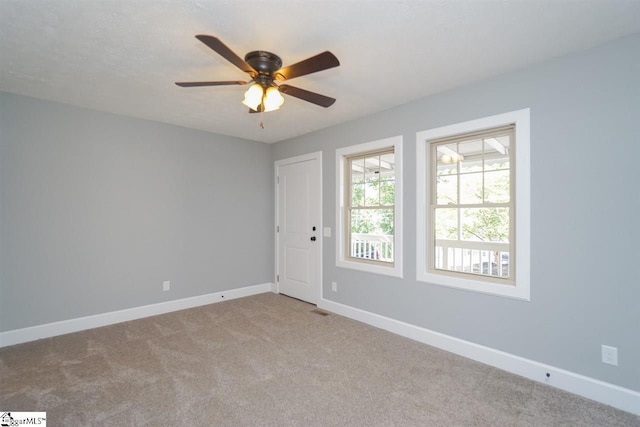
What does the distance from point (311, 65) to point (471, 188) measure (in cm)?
207

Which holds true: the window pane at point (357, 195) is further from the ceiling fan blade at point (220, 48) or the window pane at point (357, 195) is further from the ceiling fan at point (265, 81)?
the ceiling fan blade at point (220, 48)

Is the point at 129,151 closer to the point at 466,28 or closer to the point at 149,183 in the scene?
the point at 149,183

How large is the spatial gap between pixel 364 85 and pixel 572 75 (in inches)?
65.4

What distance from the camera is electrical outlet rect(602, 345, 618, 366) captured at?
2.14 metres

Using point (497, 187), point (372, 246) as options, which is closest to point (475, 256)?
point (372, 246)

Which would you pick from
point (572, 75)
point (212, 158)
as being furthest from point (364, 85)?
point (212, 158)

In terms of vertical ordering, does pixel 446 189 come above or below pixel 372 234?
above

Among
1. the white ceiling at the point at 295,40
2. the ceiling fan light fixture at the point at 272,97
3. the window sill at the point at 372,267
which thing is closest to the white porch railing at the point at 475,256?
the window sill at the point at 372,267

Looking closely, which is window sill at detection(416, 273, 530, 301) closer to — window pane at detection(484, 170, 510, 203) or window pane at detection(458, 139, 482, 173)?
window pane at detection(484, 170, 510, 203)

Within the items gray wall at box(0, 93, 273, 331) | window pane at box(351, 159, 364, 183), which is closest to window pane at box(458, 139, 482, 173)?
window pane at box(351, 159, 364, 183)

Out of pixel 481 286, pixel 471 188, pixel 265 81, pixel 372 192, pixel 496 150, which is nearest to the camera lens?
pixel 265 81

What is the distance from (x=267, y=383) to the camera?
7.97 ft

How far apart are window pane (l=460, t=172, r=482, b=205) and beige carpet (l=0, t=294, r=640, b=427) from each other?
1.55m

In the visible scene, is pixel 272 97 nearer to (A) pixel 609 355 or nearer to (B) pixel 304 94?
(B) pixel 304 94
